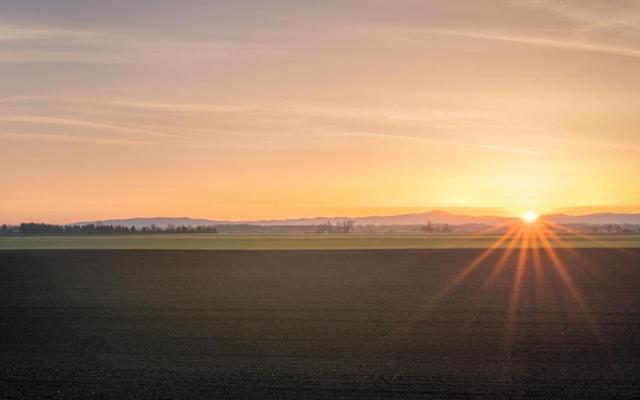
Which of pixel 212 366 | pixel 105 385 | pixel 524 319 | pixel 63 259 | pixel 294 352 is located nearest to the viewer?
pixel 105 385

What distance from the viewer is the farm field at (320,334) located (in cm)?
1449

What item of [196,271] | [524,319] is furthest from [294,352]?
[196,271]

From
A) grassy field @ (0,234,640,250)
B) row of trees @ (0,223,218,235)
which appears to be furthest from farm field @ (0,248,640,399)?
row of trees @ (0,223,218,235)

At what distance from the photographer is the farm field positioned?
1449cm

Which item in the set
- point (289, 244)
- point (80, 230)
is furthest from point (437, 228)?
point (289, 244)

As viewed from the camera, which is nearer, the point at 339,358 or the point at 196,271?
the point at 339,358

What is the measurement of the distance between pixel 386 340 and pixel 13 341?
963 cm

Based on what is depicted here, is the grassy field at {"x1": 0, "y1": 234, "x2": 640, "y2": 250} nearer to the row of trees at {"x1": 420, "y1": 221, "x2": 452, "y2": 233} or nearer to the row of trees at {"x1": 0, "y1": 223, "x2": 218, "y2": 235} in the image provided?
the row of trees at {"x1": 0, "y1": 223, "x2": 218, "y2": 235}

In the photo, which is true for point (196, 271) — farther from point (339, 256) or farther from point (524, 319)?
point (524, 319)

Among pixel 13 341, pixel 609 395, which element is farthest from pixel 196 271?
pixel 609 395

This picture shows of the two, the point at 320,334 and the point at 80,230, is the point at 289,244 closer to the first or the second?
the point at 320,334

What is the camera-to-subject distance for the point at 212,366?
643 inches

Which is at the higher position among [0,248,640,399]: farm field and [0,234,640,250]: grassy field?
[0,234,640,250]: grassy field

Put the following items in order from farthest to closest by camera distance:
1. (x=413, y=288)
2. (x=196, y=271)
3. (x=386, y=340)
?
(x=196, y=271), (x=413, y=288), (x=386, y=340)
